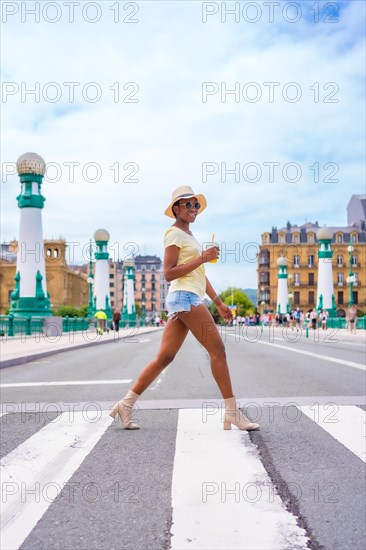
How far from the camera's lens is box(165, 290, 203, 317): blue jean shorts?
480 centimetres

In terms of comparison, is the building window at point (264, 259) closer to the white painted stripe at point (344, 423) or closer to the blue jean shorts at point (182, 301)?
the white painted stripe at point (344, 423)

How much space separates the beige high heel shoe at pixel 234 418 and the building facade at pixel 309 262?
322ft

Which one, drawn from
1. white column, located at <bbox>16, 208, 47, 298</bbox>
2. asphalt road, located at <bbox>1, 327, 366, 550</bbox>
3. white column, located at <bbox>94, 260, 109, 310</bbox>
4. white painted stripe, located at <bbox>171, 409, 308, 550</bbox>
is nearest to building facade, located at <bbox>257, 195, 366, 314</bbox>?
white column, located at <bbox>94, 260, 109, 310</bbox>

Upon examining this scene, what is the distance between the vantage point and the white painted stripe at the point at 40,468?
2996 mm

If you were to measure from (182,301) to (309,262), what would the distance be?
107840 mm

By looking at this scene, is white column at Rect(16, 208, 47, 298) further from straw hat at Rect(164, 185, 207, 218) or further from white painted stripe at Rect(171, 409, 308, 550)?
white painted stripe at Rect(171, 409, 308, 550)

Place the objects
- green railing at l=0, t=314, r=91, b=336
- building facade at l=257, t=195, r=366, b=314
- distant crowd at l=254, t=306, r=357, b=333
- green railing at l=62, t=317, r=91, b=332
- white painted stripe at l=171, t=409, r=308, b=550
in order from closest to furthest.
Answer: white painted stripe at l=171, t=409, r=308, b=550
green railing at l=0, t=314, r=91, b=336
distant crowd at l=254, t=306, r=357, b=333
green railing at l=62, t=317, r=91, b=332
building facade at l=257, t=195, r=366, b=314

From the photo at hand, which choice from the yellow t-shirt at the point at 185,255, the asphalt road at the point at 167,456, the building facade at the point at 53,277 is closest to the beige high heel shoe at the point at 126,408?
the asphalt road at the point at 167,456

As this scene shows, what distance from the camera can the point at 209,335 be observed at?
484 cm

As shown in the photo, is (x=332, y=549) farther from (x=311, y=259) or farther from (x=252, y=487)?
(x=311, y=259)

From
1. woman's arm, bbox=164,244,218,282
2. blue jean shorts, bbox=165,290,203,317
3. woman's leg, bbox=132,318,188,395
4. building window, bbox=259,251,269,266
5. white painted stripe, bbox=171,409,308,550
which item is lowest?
white painted stripe, bbox=171,409,308,550

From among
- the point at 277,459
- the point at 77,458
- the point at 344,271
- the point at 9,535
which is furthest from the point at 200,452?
the point at 344,271

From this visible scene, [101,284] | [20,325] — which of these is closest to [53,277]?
[101,284]

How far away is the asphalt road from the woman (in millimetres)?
390
